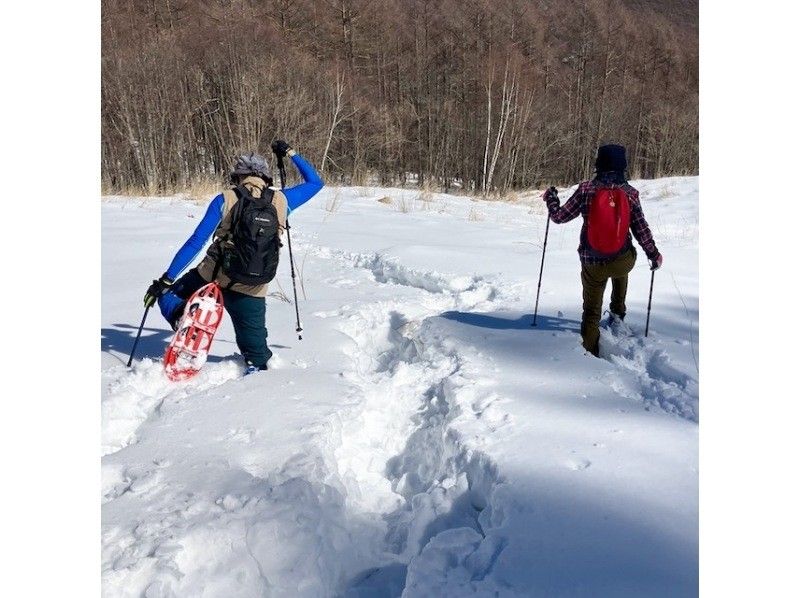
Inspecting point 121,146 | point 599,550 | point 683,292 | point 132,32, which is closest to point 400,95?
point 132,32

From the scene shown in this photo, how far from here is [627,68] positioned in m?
30.3

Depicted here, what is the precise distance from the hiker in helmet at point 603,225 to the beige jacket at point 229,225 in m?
2.05

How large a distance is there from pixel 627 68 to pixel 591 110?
6.06 metres

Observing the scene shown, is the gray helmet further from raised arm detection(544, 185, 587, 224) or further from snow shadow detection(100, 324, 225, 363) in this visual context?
raised arm detection(544, 185, 587, 224)

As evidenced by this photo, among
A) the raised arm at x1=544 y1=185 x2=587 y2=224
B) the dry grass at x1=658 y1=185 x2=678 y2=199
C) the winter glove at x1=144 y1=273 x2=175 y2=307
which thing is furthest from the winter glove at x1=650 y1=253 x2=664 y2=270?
the dry grass at x1=658 y1=185 x2=678 y2=199

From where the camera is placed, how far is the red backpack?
377 cm

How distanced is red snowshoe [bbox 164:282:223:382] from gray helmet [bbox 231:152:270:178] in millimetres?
753

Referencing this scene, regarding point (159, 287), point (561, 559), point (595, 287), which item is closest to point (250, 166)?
point (159, 287)

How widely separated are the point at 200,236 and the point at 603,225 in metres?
2.71

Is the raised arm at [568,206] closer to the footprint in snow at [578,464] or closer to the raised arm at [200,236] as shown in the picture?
the footprint in snow at [578,464]

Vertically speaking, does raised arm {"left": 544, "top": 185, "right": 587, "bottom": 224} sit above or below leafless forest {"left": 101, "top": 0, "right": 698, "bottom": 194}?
below

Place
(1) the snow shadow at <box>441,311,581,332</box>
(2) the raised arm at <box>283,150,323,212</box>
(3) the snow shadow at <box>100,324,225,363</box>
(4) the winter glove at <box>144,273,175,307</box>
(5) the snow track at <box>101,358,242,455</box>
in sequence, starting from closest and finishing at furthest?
(5) the snow track at <box>101,358,242,455</box> → (4) the winter glove at <box>144,273,175,307</box> → (2) the raised arm at <box>283,150,323,212</box> → (3) the snow shadow at <box>100,324,225,363</box> → (1) the snow shadow at <box>441,311,581,332</box>

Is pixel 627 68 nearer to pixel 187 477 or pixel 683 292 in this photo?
pixel 683 292

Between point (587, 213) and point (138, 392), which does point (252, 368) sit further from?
point (587, 213)
